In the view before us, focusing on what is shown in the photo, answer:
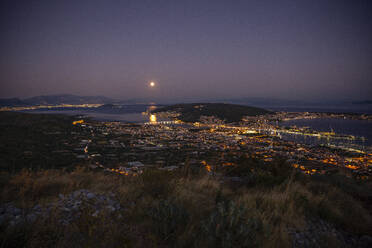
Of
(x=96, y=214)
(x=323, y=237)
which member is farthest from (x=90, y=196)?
(x=323, y=237)

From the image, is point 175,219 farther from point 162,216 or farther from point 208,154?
point 208,154

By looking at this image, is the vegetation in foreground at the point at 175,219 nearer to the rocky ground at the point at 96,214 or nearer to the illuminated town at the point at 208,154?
the rocky ground at the point at 96,214

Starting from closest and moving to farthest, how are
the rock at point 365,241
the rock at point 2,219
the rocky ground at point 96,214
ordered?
the rock at point 2,219 < the rocky ground at point 96,214 < the rock at point 365,241

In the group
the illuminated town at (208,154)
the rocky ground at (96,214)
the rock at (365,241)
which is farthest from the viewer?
the illuminated town at (208,154)

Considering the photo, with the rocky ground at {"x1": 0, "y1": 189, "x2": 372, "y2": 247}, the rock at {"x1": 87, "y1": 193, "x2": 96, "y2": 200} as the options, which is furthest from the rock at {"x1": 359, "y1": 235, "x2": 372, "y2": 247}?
the rock at {"x1": 87, "y1": 193, "x2": 96, "y2": 200}

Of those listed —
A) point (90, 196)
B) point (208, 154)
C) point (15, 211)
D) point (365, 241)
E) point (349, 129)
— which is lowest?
point (349, 129)

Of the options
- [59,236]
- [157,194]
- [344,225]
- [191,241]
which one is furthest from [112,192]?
[344,225]

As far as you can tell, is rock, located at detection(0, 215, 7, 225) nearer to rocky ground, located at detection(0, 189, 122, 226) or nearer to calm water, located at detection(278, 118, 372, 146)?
rocky ground, located at detection(0, 189, 122, 226)

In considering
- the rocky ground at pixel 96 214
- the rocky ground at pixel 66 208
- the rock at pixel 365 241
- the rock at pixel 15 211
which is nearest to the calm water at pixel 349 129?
the rock at pixel 365 241

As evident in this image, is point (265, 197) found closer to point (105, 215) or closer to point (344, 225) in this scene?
point (344, 225)

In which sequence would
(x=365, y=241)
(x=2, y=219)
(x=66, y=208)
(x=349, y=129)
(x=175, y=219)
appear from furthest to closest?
(x=349, y=129), (x=365, y=241), (x=66, y=208), (x=175, y=219), (x=2, y=219)

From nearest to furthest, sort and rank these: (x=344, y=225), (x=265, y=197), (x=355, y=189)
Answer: (x=344, y=225)
(x=265, y=197)
(x=355, y=189)
